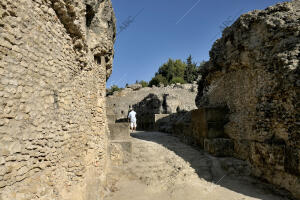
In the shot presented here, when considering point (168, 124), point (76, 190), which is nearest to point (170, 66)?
point (168, 124)

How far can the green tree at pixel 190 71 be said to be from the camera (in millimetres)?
39422

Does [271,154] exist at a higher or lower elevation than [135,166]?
higher

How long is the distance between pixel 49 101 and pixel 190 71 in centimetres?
3959

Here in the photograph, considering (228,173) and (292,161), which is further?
(228,173)

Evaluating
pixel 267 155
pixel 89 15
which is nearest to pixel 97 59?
pixel 89 15

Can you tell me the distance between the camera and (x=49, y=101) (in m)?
2.96

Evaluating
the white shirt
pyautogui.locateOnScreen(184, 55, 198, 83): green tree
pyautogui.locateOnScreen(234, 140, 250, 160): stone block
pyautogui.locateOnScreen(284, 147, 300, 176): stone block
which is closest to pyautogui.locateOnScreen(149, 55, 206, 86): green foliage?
pyautogui.locateOnScreen(184, 55, 198, 83): green tree

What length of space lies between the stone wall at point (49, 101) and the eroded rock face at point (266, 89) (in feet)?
16.8

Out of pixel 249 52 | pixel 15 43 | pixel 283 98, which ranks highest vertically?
pixel 249 52

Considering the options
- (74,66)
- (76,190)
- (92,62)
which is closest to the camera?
(76,190)

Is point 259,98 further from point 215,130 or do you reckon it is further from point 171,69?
point 171,69

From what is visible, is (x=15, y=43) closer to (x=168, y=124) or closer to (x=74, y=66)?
(x=74, y=66)

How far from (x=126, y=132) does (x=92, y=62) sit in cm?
351

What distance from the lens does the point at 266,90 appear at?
246 inches
